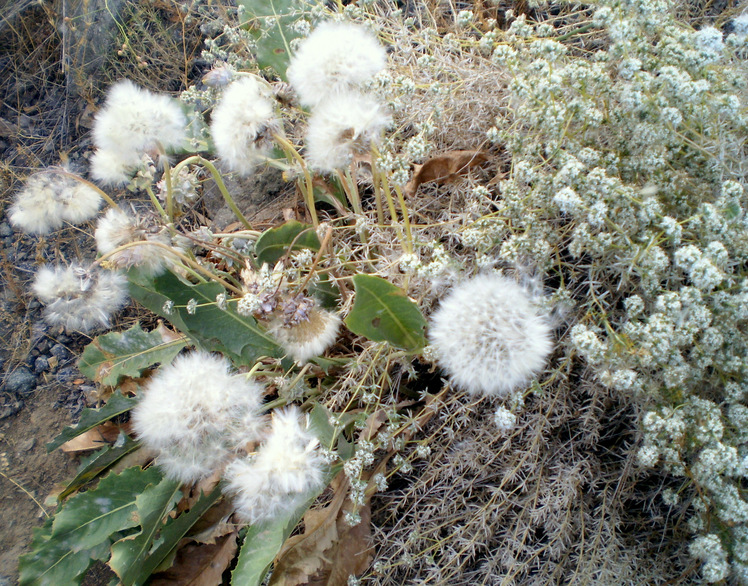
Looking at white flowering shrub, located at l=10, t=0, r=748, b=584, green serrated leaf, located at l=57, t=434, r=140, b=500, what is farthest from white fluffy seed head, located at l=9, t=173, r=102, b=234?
green serrated leaf, located at l=57, t=434, r=140, b=500

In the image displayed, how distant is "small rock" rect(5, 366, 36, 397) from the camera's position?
318 centimetres

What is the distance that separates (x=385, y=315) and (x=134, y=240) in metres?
1.00

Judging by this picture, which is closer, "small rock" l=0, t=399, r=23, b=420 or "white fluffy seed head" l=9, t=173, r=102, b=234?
"white fluffy seed head" l=9, t=173, r=102, b=234

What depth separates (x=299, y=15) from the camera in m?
2.54

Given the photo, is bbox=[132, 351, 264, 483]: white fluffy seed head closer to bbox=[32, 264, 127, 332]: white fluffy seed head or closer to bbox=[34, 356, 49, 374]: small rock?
bbox=[32, 264, 127, 332]: white fluffy seed head

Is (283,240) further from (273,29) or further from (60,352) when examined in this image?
(60,352)

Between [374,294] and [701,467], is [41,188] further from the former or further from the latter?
[701,467]

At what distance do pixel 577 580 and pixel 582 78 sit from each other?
1794 millimetres

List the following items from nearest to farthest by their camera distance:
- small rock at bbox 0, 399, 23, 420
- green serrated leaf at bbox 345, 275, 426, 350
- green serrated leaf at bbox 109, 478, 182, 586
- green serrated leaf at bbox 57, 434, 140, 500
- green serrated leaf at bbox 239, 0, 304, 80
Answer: green serrated leaf at bbox 345, 275, 426, 350, green serrated leaf at bbox 109, 478, 182, 586, green serrated leaf at bbox 239, 0, 304, 80, green serrated leaf at bbox 57, 434, 140, 500, small rock at bbox 0, 399, 23, 420

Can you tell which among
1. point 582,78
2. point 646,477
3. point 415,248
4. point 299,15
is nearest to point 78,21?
point 299,15

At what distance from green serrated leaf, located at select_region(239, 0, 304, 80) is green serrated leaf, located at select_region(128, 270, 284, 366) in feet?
3.84

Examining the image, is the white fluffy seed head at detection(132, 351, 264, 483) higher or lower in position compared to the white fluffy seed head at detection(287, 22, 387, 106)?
lower

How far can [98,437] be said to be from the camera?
9.48 ft

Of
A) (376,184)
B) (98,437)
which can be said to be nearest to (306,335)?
(376,184)
